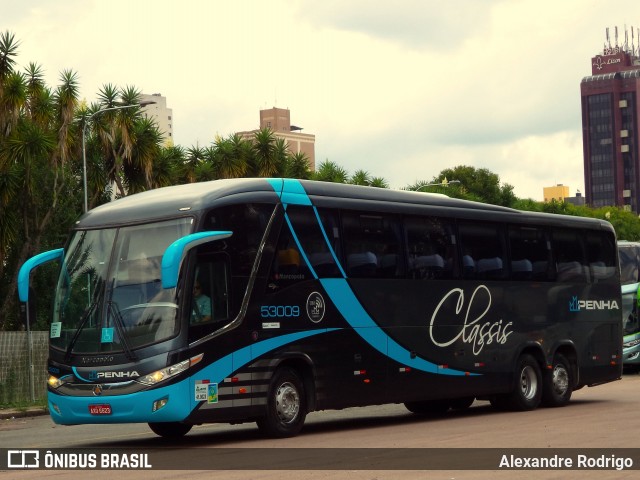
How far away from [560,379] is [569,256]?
2335mm

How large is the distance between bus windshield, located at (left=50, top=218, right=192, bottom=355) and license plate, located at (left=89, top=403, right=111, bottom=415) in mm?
677

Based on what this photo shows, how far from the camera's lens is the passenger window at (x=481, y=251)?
2095 centimetres

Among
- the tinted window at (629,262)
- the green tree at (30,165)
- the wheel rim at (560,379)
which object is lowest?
the wheel rim at (560,379)

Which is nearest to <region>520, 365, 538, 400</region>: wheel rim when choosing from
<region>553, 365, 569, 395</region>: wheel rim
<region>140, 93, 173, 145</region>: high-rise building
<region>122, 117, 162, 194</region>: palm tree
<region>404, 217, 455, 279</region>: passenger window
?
<region>553, 365, 569, 395</region>: wheel rim

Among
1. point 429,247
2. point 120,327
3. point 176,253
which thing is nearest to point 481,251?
point 429,247

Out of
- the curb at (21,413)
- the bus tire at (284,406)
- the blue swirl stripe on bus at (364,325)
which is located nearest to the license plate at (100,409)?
the bus tire at (284,406)

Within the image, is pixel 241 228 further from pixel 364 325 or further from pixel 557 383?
pixel 557 383

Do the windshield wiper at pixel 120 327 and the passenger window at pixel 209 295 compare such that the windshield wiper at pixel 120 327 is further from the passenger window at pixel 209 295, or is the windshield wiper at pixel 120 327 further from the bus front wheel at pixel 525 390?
the bus front wheel at pixel 525 390

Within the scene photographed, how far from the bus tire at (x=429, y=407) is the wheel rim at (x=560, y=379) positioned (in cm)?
205

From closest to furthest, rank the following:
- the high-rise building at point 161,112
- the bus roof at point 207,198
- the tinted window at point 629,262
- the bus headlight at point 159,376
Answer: the bus headlight at point 159,376 → the bus roof at point 207,198 → the tinted window at point 629,262 → the high-rise building at point 161,112

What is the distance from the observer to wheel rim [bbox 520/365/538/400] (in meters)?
22.3

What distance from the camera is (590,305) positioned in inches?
947
